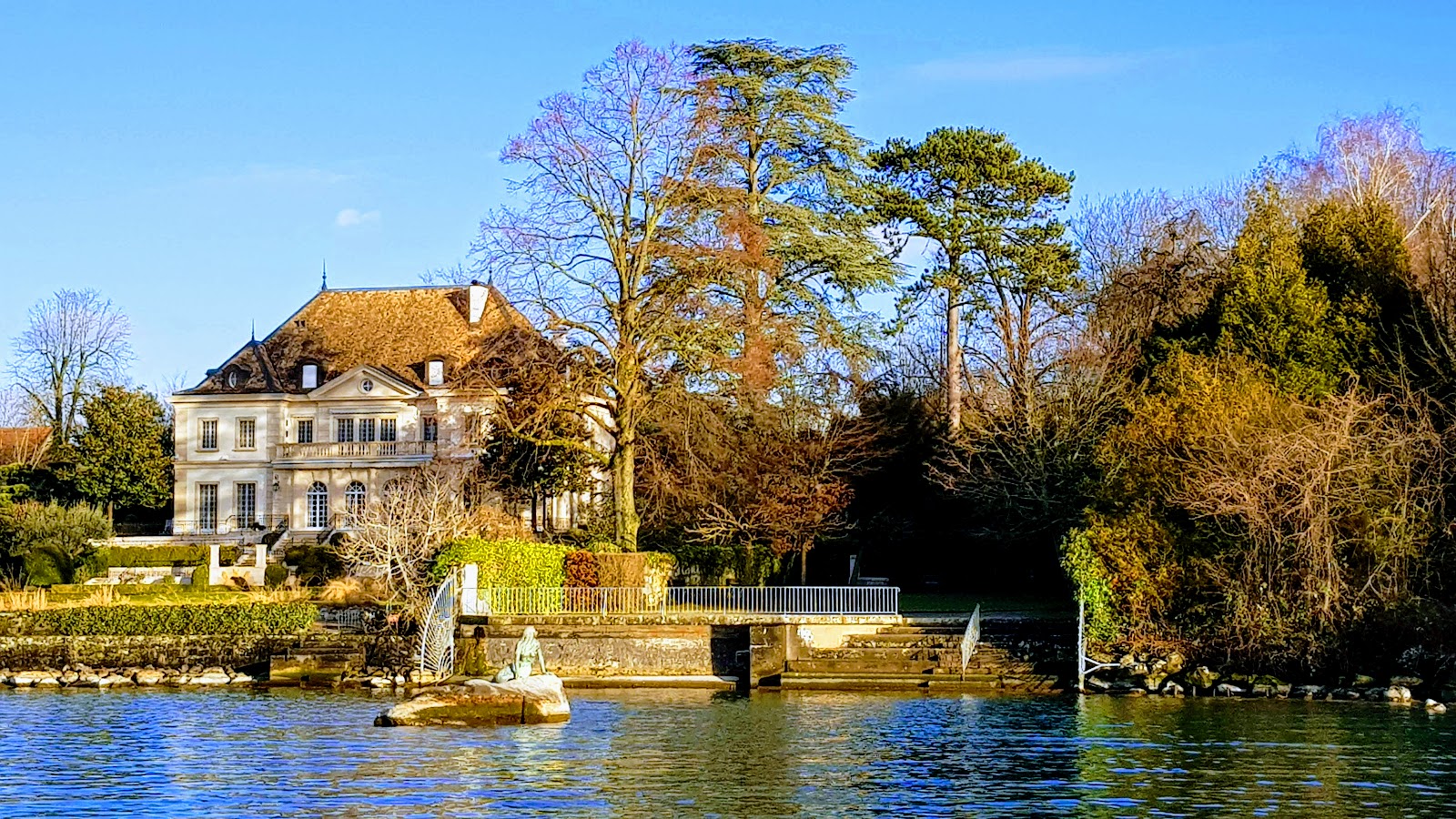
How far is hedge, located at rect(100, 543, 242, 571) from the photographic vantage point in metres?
49.5

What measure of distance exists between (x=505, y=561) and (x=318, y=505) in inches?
1112

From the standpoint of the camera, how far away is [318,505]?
59344 mm

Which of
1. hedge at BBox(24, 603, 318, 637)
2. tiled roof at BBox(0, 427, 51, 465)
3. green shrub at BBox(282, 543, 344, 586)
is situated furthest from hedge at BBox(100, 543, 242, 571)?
hedge at BBox(24, 603, 318, 637)

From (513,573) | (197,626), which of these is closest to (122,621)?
(197,626)

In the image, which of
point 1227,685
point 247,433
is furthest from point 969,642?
point 247,433

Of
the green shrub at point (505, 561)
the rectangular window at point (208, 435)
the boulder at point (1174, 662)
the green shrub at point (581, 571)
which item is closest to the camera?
the boulder at point (1174, 662)

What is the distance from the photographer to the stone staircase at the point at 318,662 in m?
31.0

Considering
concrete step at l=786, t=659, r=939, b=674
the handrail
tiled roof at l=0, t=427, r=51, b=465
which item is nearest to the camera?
the handrail

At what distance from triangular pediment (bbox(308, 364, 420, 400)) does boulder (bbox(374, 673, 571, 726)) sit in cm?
3467

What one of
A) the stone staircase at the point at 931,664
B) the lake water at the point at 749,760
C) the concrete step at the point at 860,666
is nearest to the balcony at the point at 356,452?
the concrete step at the point at 860,666

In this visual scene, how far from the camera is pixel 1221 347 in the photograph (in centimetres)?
3197

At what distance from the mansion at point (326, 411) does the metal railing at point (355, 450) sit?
47 mm

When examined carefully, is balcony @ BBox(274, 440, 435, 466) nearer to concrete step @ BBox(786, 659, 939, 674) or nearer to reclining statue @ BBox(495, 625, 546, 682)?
concrete step @ BBox(786, 659, 939, 674)

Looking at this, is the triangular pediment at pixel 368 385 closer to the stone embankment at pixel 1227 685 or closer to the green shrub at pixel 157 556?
the green shrub at pixel 157 556
